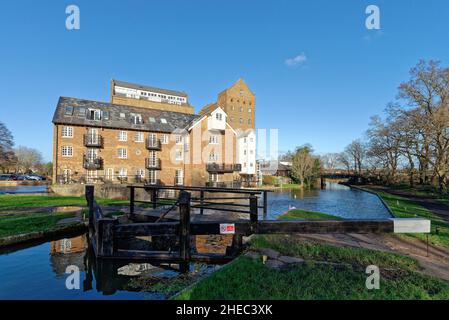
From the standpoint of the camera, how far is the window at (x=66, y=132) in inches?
930

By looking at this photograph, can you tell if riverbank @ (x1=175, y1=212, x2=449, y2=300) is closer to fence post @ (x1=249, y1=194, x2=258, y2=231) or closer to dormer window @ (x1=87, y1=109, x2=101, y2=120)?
fence post @ (x1=249, y1=194, x2=258, y2=231)

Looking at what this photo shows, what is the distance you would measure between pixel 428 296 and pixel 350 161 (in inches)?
2664

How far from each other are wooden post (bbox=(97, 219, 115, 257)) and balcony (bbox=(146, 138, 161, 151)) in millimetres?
23046

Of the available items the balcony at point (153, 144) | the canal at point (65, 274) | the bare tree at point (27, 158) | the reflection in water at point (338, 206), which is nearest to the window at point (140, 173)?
the balcony at point (153, 144)

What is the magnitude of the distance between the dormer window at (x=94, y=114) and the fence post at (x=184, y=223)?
25329mm

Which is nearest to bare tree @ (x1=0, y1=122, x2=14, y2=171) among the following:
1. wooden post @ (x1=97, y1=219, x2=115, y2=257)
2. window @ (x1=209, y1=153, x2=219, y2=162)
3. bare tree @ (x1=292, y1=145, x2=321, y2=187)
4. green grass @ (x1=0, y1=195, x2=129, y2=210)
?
green grass @ (x1=0, y1=195, x2=129, y2=210)

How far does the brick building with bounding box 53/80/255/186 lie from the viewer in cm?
2402

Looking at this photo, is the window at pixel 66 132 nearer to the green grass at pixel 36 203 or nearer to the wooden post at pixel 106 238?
the green grass at pixel 36 203

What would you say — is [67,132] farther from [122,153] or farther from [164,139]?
[164,139]

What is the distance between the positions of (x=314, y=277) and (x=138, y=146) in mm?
26653

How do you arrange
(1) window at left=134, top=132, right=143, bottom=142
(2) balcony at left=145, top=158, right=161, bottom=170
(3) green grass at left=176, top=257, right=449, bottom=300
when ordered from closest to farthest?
Answer: (3) green grass at left=176, top=257, right=449, bottom=300 < (1) window at left=134, top=132, right=143, bottom=142 < (2) balcony at left=145, top=158, right=161, bottom=170

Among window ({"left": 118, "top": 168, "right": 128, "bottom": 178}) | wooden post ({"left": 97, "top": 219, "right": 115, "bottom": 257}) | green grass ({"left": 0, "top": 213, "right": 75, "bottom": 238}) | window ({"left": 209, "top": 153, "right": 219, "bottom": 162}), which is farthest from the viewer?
window ({"left": 209, "top": 153, "right": 219, "bottom": 162})
